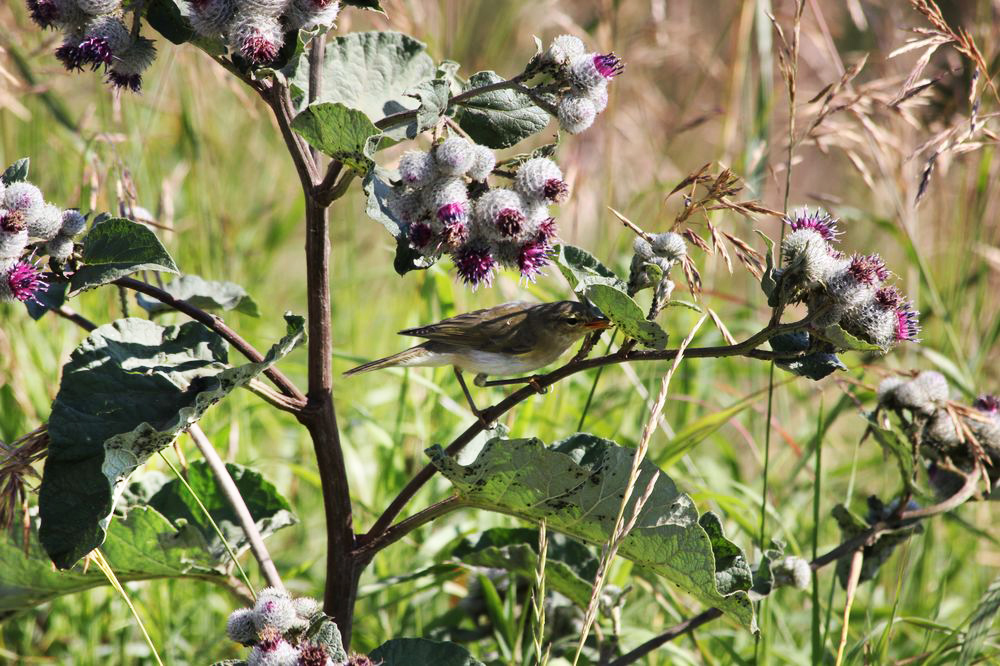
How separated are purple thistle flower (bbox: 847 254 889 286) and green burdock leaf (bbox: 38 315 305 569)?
3.78ft

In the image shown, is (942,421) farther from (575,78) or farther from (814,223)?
(575,78)

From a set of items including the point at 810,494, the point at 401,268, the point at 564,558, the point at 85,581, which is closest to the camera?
the point at 401,268

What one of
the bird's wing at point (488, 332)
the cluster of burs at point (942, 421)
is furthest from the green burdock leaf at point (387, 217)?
the cluster of burs at point (942, 421)

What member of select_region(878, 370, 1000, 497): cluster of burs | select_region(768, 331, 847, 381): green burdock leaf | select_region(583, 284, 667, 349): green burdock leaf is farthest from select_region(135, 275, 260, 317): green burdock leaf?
select_region(878, 370, 1000, 497): cluster of burs

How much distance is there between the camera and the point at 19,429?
12.7 feet

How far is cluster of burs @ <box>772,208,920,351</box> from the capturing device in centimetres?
198

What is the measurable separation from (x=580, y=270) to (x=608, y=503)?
1.69 feet

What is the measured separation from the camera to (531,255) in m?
2.04

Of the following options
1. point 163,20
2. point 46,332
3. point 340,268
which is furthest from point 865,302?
point 340,268

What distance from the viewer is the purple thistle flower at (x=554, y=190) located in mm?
2047

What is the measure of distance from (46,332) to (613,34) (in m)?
2.98

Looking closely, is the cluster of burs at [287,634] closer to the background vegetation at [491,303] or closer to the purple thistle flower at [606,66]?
the background vegetation at [491,303]

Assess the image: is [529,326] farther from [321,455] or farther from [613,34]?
[613,34]

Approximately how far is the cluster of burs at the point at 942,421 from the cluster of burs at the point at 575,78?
1167 mm
